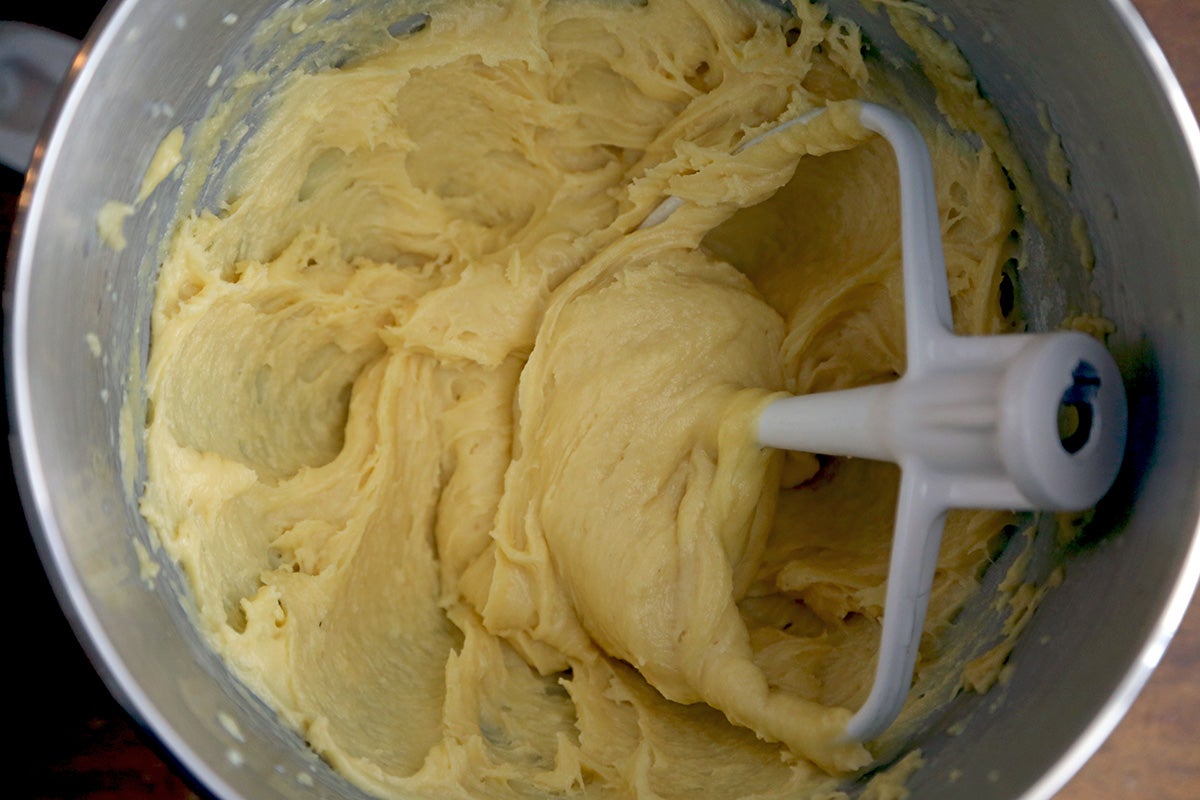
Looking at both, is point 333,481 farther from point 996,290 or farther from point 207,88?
point 996,290

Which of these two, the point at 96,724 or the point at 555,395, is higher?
the point at 555,395

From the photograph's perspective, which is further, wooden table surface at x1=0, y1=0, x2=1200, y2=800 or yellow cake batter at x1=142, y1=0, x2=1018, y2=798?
wooden table surface at x1=0, y1=0, x2=1200, y2=800

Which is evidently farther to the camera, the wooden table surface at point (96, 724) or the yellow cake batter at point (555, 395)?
the wooden table surface at point (96, 724)

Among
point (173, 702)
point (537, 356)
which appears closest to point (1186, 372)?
point (537, 356)
